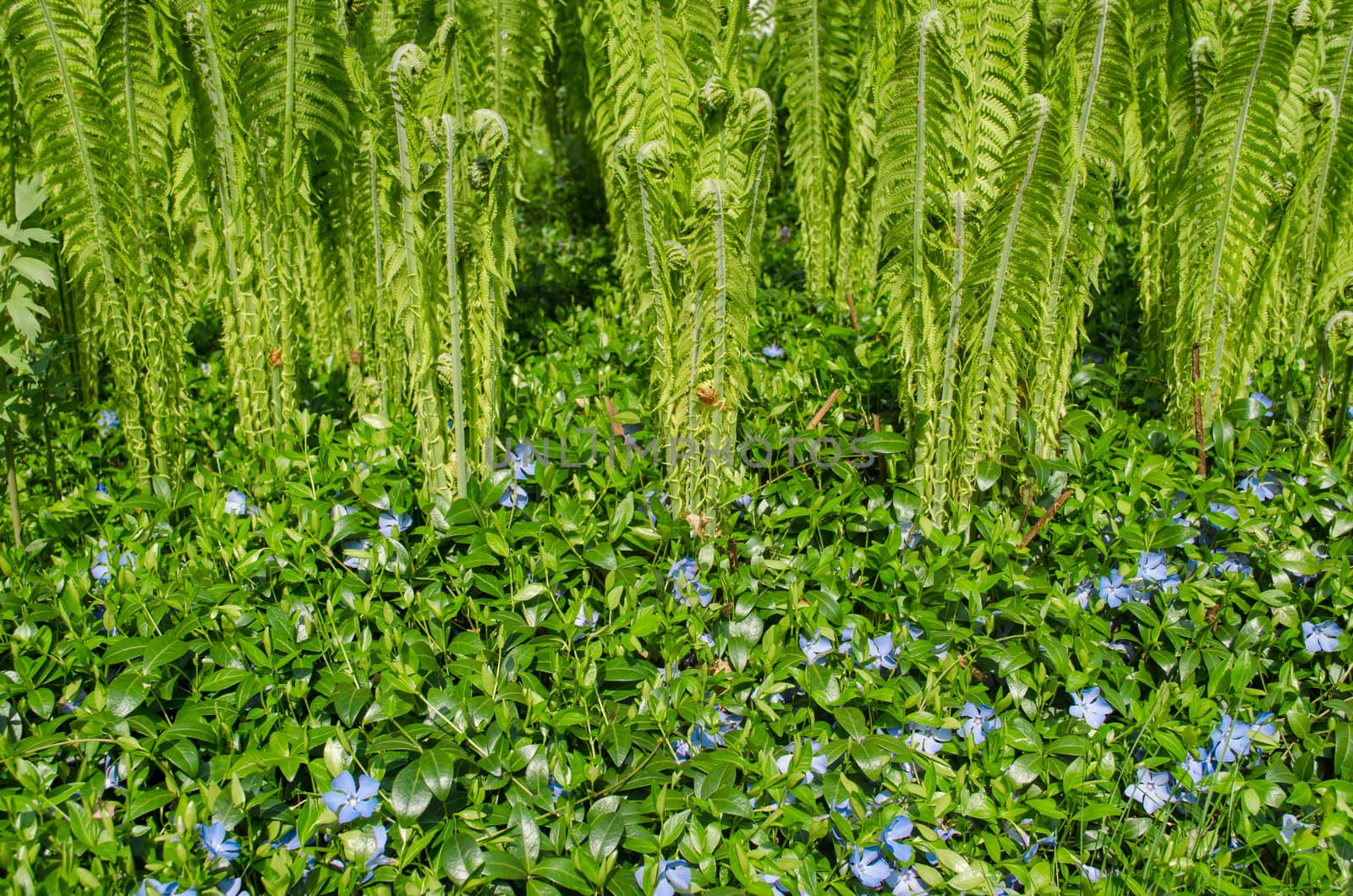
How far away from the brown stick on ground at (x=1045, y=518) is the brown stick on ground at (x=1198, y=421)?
13.8 inches

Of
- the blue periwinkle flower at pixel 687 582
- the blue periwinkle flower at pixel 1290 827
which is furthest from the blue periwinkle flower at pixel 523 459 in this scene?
the blue periwinkle flower at pixel 1290 827

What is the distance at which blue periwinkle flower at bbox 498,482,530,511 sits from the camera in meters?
2.05

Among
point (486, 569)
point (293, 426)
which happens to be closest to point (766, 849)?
point (486, 569)

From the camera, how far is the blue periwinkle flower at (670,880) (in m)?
1.37

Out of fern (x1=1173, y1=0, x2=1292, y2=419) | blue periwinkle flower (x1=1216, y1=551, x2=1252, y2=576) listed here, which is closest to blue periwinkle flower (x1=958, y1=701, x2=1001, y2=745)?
blue periwinkle flower (x1=1216, y1=551, x2=1252, y2=576)

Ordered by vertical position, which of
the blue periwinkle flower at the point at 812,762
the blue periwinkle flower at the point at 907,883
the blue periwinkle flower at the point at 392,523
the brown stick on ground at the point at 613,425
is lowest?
the blue periwinkle flower at the point at 907,883

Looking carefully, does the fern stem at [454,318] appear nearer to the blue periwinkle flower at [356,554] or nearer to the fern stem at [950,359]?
the blue periwinkle flower at [356,554]

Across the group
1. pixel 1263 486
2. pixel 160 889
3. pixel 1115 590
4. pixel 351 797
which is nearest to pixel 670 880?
pixel 351 797

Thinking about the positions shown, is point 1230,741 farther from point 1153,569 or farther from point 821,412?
point 821,412

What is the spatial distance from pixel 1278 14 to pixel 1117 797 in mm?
1768

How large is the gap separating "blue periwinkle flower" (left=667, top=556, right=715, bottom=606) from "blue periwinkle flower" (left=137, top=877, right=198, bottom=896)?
93 centimetres

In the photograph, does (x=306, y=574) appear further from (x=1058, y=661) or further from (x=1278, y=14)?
(x=1278, y=14)

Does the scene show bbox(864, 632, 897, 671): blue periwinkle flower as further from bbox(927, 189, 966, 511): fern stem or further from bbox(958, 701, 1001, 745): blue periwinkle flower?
bbox(927, 189, 966, 511): fern stem

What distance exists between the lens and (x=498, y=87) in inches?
106
